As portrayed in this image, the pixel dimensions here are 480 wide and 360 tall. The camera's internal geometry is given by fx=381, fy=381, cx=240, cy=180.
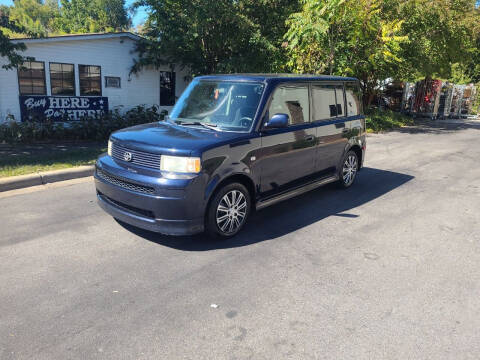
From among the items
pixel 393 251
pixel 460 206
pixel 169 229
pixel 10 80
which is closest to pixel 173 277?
pixel 169 229

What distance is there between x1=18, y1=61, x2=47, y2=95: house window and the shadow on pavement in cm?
944

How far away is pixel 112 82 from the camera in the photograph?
46.4 feet

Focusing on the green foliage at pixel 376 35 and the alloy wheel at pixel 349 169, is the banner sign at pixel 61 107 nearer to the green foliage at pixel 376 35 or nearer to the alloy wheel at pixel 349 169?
the green foliage at pixel 376 35

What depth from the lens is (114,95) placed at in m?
14.3

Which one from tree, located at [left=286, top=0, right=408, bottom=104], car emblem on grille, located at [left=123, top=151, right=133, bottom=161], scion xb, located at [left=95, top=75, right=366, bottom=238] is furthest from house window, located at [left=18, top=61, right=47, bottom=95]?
car emblem on grille, located at [left=123, top=151, right=133, bottom=161]

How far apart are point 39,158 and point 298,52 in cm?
938

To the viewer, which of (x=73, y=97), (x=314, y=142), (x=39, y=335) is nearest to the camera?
(x=39, y=335)

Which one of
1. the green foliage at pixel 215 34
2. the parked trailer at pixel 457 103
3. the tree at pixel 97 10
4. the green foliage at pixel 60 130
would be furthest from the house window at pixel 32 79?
the tree at pixel 97 10

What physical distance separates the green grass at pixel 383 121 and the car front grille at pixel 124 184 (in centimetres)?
1403

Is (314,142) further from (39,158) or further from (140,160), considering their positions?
(39,158)

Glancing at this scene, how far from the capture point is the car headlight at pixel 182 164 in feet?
13.6

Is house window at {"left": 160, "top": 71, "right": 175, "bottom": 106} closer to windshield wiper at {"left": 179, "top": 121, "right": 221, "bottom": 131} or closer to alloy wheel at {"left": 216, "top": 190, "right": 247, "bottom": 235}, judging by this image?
windshield wiper at {"left": 179, "top": 121, "right": 221, "bottom": 131}

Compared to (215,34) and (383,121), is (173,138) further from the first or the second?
(383,121)

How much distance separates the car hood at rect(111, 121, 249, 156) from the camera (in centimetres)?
418
